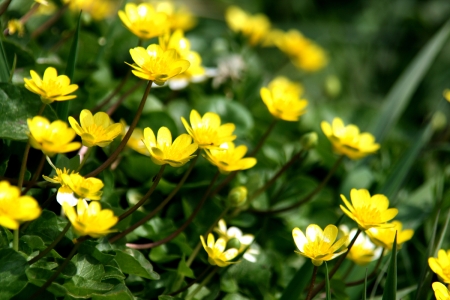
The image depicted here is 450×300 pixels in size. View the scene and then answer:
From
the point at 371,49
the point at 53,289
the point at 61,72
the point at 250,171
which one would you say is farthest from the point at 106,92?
the point at 371,49

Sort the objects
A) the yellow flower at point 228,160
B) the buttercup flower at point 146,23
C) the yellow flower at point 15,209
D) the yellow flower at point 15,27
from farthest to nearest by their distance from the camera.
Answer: the yellow flower at point 15,27 < the buttercup flower at point 146,23 < the yellow flower at point 228,160 < the yellow flower at point 15,209

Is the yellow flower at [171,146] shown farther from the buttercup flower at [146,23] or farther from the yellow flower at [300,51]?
the yellow flower at [300,51]

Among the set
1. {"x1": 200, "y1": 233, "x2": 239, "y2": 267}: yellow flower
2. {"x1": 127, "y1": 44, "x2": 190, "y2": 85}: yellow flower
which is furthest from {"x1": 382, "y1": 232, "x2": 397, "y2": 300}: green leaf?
{"x1": 127, "y1": 44, "x2": 190, "y2": 85}: yellow flower

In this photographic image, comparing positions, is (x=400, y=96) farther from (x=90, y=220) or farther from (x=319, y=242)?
(x=90, y=220)

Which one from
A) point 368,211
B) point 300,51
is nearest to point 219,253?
point 368,211

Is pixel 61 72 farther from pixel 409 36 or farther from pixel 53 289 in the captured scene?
pixel 409 36

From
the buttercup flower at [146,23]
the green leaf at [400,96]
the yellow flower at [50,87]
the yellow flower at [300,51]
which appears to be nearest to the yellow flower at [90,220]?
the yellow flower at [50,87]
